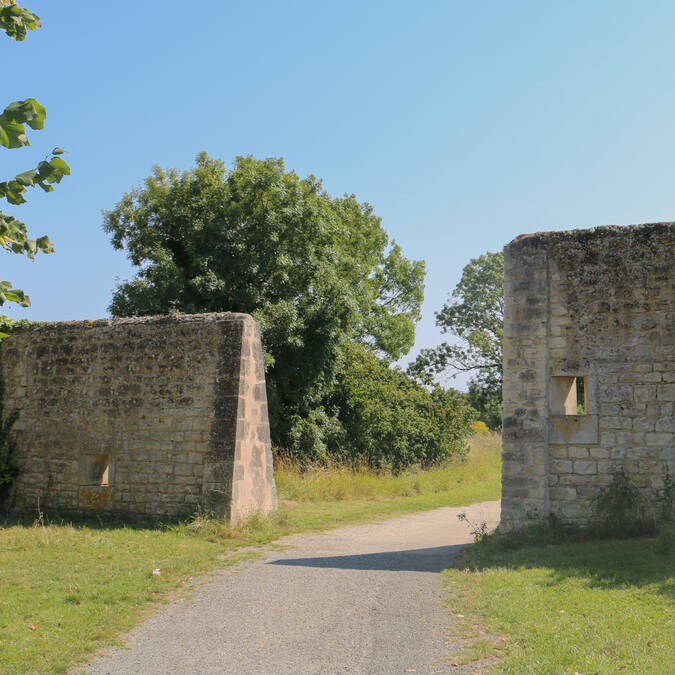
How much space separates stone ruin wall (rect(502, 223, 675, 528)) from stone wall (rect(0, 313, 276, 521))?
162 inches

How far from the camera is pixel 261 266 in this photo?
16328 mm

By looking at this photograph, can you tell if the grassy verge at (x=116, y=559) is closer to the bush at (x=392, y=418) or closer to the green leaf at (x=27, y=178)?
the bush at (x=392, y=418)

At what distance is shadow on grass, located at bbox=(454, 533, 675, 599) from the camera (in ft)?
21.9

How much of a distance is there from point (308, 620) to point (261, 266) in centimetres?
1118

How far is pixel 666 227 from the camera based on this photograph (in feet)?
28.7

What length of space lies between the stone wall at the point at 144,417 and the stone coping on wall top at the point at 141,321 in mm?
23

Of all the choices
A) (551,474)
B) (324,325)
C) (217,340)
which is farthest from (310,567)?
(324,325)

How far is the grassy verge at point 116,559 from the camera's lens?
5660mm

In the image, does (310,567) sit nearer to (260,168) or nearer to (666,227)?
(666,227)

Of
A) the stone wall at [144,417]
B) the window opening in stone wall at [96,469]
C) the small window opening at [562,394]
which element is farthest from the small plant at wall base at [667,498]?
the window opening in stone wall at [96,469]

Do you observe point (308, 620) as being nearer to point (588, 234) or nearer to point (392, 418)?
point (588, 234)

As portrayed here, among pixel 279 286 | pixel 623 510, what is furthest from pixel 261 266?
pixel 623 510

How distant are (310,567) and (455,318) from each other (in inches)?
989

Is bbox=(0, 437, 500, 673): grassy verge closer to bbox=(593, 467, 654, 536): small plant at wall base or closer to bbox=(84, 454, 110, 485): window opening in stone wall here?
bbox=(84, 454, 110, 485): window opening in stone wall
